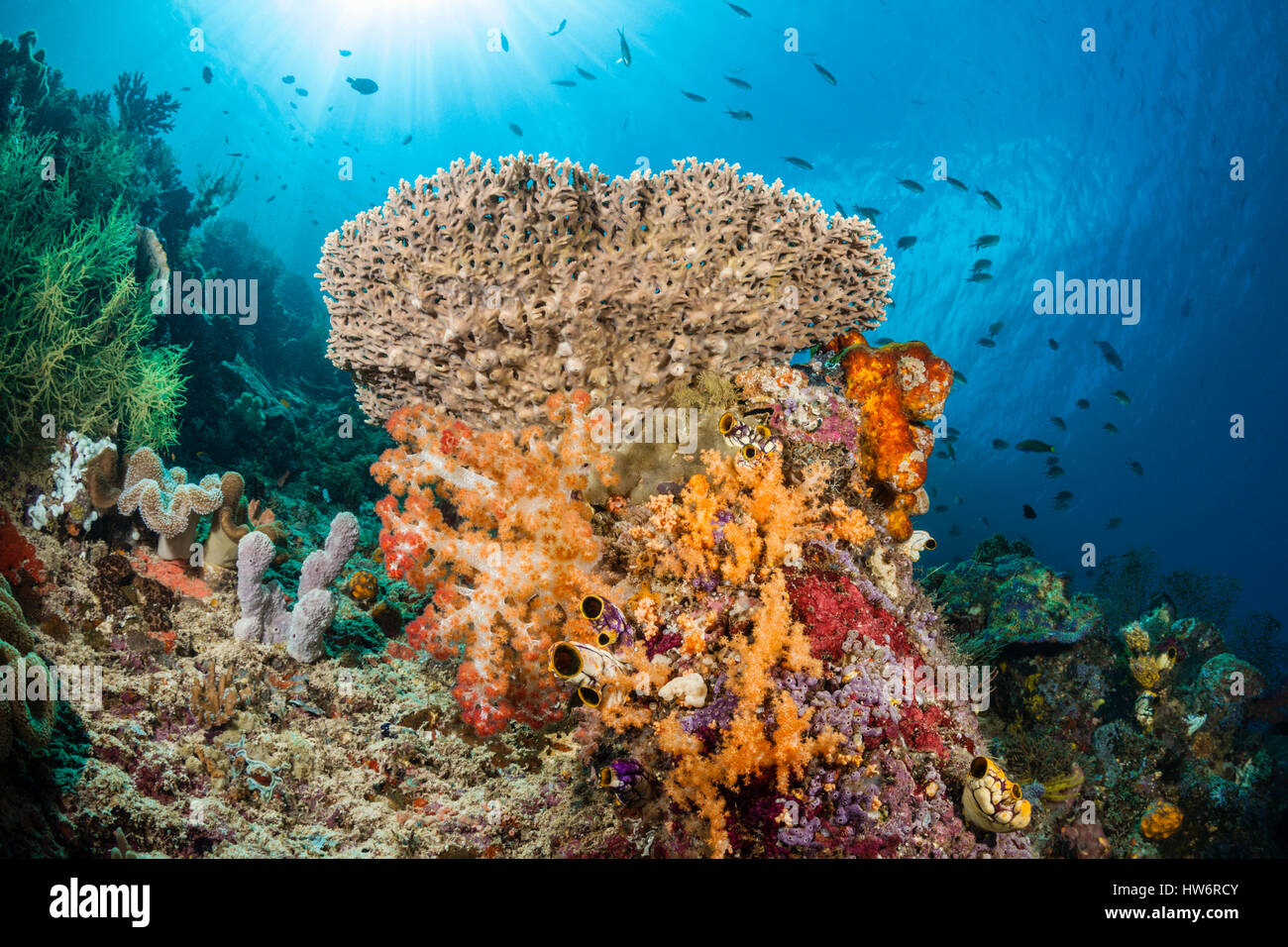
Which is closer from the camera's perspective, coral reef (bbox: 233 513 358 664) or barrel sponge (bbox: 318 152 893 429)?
barrel sponge (bbox: 318 152 893 429)

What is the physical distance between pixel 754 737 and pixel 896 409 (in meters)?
3.21

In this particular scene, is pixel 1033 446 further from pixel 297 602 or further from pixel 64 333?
pixel 64 333

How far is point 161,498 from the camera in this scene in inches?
178

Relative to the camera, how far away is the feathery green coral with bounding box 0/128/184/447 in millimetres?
5691

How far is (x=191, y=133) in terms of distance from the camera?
6244cm

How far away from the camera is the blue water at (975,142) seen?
3403 cm

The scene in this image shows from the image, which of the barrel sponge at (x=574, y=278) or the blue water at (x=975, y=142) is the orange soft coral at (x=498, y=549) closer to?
Result: the barrel sponge at (x=574, y=278)

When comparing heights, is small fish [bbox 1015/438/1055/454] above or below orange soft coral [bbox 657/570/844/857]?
above

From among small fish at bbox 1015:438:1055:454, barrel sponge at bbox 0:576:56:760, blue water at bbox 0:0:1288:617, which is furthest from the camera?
blue water at bbox 0:0:1288:617

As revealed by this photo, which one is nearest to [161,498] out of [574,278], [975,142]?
[574,278]

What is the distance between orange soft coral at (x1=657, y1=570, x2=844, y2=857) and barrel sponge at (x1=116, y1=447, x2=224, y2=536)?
435 cm

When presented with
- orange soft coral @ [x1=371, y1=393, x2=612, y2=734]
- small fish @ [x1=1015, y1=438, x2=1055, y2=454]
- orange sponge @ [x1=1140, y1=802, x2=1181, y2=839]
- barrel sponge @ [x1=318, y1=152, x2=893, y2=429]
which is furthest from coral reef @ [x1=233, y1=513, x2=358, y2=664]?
small fish @ [x1=1015, y1=438, x2=1055, y2=454]

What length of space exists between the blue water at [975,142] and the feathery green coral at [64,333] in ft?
62.1

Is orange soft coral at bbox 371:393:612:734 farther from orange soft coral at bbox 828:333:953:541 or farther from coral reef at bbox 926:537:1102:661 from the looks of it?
coral reef at bbox 926:537:1102:661
